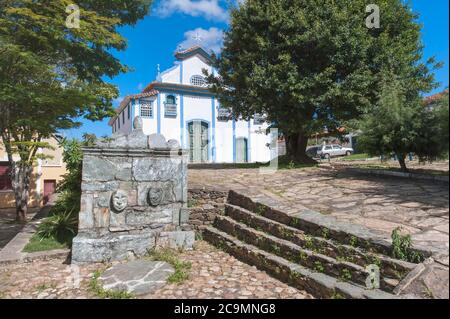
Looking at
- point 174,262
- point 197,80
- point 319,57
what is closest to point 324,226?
point 174,262

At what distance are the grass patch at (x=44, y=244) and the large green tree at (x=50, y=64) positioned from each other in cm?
233

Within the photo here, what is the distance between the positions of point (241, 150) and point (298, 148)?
8134 mm

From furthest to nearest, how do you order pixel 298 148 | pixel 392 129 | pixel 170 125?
1. pixel 170 125
2. pixel 298 148
3. pixel 392 129

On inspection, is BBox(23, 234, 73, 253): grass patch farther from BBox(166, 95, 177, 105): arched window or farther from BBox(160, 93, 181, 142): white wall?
BBox(166, 95, 177, 105): arched window

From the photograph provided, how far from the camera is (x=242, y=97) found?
10875mm

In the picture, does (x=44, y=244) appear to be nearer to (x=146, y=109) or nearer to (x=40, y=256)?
(x=40, y=256)

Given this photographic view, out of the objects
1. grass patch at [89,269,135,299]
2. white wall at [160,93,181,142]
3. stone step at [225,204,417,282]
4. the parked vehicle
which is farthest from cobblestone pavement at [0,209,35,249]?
the parked vehicle

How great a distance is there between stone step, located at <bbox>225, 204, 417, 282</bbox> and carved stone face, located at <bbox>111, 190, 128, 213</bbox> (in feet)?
6.94

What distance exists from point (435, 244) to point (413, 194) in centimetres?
164

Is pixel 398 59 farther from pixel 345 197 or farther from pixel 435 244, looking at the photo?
pixel 435 244

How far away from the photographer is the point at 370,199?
485 centimetres

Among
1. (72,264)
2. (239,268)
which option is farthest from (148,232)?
(239,268)

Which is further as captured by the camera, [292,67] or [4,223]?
[4,223]

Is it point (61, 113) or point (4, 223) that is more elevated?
point (61, 113)
